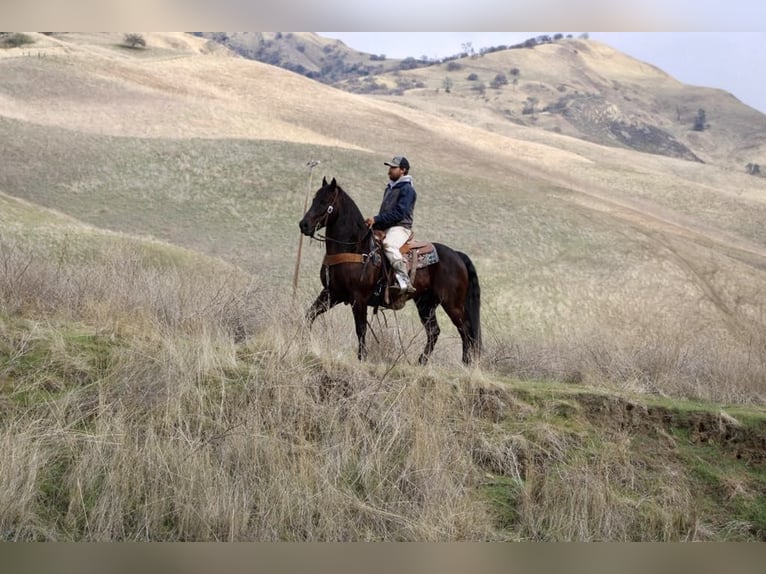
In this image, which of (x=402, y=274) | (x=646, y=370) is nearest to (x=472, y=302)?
(x=402, y=274)

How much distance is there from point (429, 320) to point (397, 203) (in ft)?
6.20

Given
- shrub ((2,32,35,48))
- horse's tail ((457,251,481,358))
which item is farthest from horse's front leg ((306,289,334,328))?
shrub ((2,32,35,48))

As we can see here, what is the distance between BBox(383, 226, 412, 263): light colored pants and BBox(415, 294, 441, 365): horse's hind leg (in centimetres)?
112

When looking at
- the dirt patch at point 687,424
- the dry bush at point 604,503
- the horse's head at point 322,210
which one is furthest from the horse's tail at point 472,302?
the dry bush at point 604,503

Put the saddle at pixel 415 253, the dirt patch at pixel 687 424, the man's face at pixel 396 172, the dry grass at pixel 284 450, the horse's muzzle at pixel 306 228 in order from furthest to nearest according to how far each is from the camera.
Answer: the saddle at pixel 415 253, the man's face at pixel 396 172, the horse's muzzle at pixel 306 228, the dirt patch at pixel 687 424, the dry grass at pixel 284 450

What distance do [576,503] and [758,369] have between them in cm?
854

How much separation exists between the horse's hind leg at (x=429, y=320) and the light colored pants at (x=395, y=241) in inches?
44.3

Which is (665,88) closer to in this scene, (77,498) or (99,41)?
(99,41)

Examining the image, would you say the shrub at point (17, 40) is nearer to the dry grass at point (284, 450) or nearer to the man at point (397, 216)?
the man at point (397, 216)

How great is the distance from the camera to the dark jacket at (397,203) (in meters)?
12.4

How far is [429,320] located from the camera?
13.0 m

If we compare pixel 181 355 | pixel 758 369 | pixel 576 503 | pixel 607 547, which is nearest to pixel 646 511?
pixel 576 503

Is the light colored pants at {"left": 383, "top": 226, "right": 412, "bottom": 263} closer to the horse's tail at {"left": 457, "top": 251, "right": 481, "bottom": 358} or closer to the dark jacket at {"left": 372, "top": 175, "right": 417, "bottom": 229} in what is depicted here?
the dark jacket at {"left": 372, "top": 175, "right": 417, "bottom": 229}

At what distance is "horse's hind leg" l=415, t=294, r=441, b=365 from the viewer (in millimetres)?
12578
